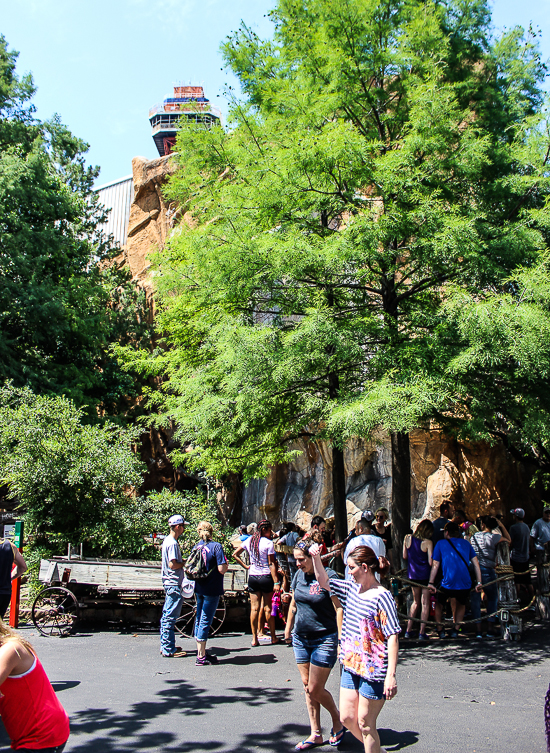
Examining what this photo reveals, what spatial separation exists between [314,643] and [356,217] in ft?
18.9

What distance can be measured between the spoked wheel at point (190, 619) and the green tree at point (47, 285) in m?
10.8

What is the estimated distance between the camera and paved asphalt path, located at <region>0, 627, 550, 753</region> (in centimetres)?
471

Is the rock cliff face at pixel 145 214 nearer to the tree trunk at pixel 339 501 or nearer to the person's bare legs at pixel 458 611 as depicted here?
the tree trunk at pixel 339 501

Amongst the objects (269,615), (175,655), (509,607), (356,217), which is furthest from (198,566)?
(356,217)

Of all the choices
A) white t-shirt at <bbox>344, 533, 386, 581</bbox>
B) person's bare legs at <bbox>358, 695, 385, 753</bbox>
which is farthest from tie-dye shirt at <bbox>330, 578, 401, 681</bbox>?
white t-shirt at <bbox>344, 533, 386, 581</bbox>

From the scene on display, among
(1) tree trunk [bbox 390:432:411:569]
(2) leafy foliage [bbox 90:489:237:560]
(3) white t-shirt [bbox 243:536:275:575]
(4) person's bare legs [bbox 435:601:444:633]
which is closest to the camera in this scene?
(3) white t-shirt [bbox 243:536:275:575]

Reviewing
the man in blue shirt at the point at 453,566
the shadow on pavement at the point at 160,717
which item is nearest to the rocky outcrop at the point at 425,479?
the man in blue shirt at the point at 453,566

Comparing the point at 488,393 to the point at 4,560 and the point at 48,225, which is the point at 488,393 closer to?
the point at 4,560

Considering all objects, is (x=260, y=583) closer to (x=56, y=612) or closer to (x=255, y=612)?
(x=255, y=612)

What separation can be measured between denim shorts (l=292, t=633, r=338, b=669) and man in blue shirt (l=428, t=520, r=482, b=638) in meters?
4.07

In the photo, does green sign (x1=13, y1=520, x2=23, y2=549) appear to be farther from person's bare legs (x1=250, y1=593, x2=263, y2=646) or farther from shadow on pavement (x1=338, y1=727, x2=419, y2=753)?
shadow on pavement (x1=338, y1=727, x2=419, y2=753)

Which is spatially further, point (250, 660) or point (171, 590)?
point (171, 590)

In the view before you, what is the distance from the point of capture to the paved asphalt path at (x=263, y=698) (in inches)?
185

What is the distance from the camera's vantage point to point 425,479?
18328 mm
